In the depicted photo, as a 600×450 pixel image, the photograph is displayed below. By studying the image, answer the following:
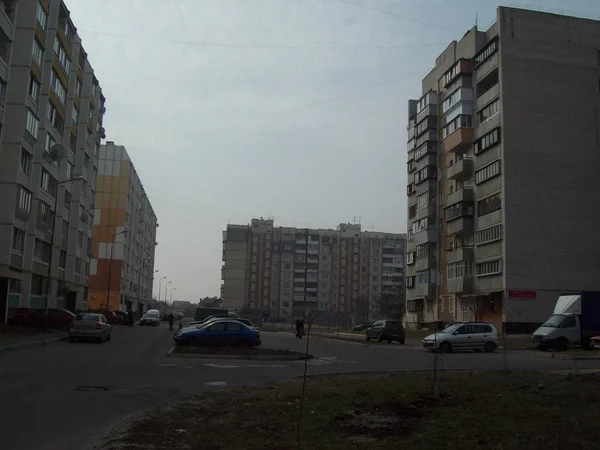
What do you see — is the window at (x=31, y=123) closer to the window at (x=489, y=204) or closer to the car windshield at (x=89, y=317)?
the car windshield at (x=89, y=317)

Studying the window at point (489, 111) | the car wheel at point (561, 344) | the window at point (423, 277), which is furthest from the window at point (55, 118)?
the window at point (423, 277)

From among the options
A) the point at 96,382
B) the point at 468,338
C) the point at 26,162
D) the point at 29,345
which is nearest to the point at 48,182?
the point at 26,162

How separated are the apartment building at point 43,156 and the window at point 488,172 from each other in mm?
36014

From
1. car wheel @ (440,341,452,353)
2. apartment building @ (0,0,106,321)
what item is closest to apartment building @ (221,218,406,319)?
apartment building @ (0,0,106,321)

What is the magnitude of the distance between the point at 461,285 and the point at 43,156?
38562 millimetres

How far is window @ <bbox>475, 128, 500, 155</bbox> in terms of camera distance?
5381 cm

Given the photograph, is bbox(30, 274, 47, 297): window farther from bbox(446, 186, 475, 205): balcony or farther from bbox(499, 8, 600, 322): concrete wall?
bbox(446, 186, 475, 205): balcony

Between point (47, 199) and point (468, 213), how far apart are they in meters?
37.9

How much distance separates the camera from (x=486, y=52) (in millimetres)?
57219

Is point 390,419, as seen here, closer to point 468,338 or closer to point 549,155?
point 468,338

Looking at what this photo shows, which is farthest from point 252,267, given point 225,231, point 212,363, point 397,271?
point 212,363

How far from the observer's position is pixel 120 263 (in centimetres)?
9062

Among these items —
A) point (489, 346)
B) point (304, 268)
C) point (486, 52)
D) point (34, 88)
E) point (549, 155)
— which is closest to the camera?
point (489, 346)

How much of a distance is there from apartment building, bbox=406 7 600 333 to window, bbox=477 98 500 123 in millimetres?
103
